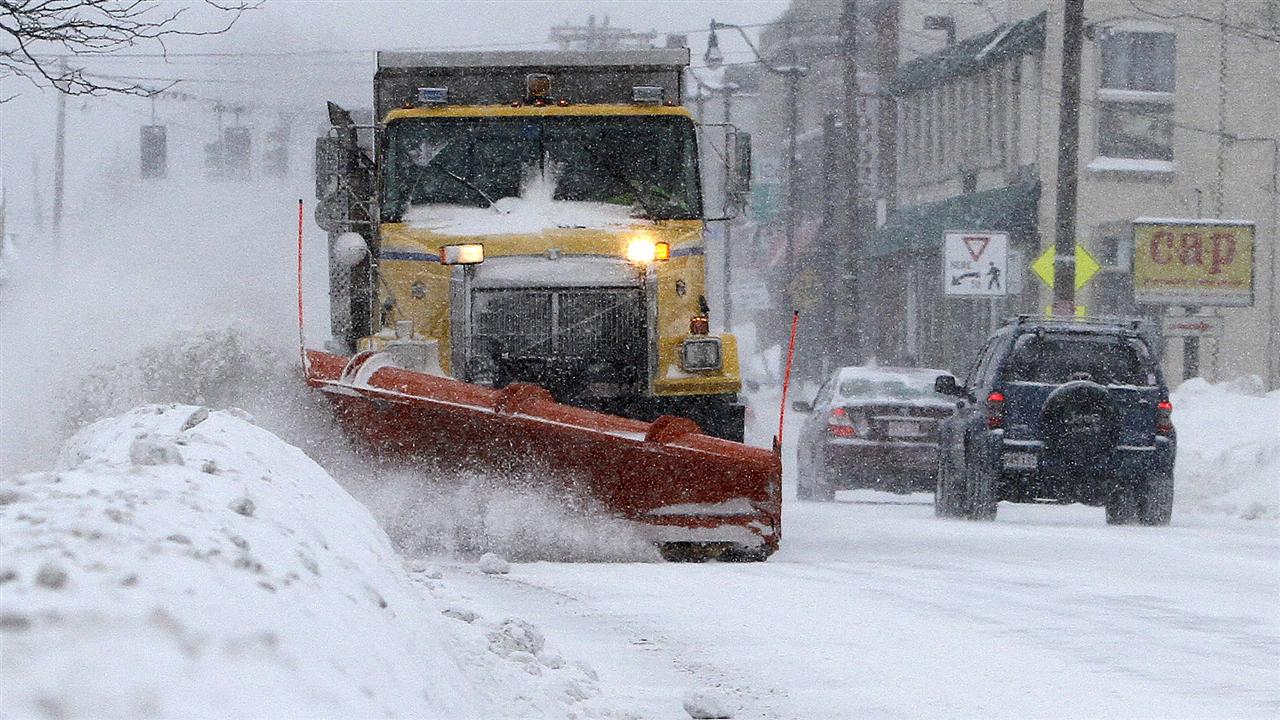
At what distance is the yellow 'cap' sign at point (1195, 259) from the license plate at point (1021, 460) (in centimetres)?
1692

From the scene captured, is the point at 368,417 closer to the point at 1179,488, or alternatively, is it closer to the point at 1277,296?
the point at 1179,488

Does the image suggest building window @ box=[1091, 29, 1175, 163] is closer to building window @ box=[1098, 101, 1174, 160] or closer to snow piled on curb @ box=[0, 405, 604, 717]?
building window @ box=[1098, 101, 1174, 160]

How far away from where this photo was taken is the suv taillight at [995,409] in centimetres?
1508

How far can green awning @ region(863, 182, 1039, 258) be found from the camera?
1486 inches

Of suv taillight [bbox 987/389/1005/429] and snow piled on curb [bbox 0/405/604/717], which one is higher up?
snow piled on curb [bbox 0/405/604/717]

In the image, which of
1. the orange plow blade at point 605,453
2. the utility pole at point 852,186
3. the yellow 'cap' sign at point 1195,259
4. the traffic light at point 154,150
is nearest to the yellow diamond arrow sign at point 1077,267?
the yellow 'cap' sign at point 1195,259

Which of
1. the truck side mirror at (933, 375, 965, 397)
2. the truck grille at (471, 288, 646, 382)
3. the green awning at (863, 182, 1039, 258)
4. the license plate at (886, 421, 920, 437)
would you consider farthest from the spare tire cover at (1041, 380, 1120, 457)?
the green awning at (863, 182, 1039, 258)

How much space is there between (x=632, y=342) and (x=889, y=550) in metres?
2.00

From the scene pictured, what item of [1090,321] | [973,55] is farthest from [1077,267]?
[973,55]

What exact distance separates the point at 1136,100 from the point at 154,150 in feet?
71.3

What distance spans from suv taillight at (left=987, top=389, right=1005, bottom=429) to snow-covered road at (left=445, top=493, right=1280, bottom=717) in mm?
2518

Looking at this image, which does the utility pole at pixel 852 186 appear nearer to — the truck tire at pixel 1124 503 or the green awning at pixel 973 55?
the green awning at pixel 973 55

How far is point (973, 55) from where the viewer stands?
41.2 metres

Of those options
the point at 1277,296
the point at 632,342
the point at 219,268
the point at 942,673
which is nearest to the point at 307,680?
the point at 942,673
